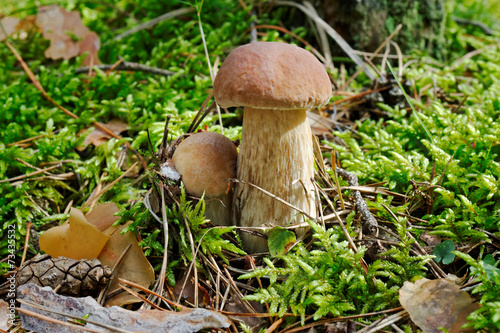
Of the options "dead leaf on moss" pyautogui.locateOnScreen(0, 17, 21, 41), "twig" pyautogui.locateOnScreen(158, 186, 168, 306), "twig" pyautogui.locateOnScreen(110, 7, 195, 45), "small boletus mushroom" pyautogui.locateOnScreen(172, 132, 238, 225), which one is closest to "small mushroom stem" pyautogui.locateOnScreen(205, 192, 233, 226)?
"small boletus mushroom" pyautogui.locateOnScreen(172, 132, 238, 225)

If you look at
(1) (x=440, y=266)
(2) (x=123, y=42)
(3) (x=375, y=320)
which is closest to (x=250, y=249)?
(3) (x=375, y=320)

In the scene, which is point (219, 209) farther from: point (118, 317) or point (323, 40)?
point (323, 40)

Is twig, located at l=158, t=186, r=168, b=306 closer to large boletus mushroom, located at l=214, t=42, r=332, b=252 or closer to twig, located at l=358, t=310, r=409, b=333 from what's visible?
large boletus mushroom, located at l=214, t=42, r=332, b=252

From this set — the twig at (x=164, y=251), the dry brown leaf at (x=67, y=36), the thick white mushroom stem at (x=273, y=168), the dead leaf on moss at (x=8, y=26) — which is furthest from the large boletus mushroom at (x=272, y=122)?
the dead leaf on moss at (x=8, y=26)

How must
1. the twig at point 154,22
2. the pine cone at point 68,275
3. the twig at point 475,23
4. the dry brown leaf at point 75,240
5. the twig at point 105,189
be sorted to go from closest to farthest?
the pine cone at point 68,275, the dry brown leaf at point 75,240, the twig at point 105,189, the twig at point 154,22, the twig at point 475,23

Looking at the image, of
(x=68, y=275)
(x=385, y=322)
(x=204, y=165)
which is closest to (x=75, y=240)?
(x=68, y=275)

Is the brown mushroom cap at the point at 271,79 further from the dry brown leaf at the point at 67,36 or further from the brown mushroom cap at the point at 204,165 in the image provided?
the dry brown leaf at the point at 67,36
